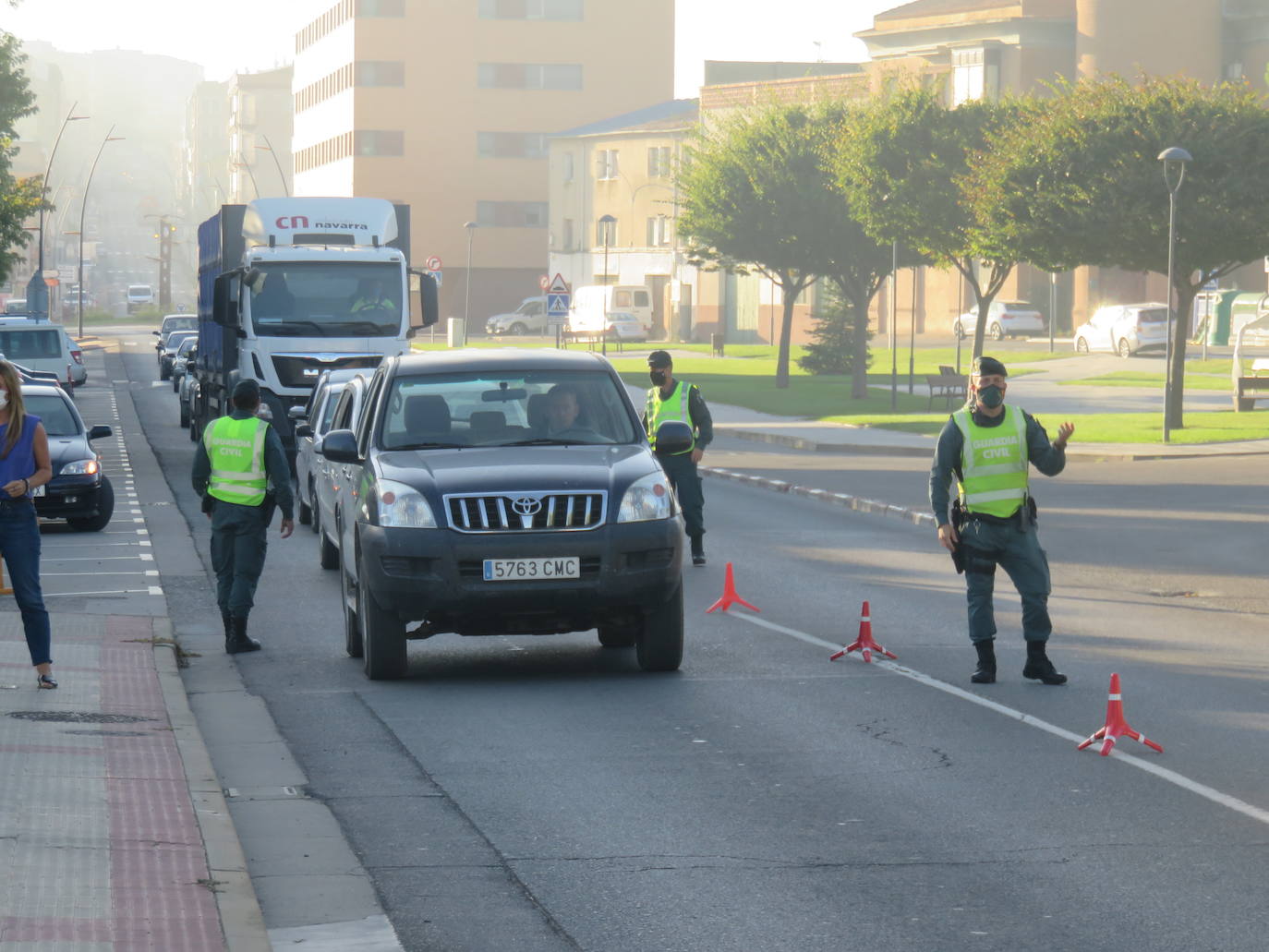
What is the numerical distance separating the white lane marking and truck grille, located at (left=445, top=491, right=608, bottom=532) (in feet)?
6.83

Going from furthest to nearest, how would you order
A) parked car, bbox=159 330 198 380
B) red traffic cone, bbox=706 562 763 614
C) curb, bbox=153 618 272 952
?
parked car, bbox=159 330 198 380 → red traffic cone, bbox=706 562 763 614 → curb, bbox=153 618 272 952

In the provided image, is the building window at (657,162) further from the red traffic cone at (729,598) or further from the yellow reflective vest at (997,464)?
the yellow reflective vest at (997,464)

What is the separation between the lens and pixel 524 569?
426 inches

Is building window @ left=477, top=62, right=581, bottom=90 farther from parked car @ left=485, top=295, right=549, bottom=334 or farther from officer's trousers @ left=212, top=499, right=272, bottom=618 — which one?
officer's trousers @ left=212, top=499, right=272, bottom=618

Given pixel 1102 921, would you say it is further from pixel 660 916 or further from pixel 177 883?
pixel 177 883

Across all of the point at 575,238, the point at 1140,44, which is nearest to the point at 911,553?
the point at 1140,44

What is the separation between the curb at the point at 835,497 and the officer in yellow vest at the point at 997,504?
10.3 m

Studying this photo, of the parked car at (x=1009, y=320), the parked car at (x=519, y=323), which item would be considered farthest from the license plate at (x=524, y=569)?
the parked car at (x=519, y=323)

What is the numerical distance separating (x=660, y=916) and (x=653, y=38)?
378 feet

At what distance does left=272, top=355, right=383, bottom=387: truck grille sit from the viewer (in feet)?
91.6

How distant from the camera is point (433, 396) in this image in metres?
12.1

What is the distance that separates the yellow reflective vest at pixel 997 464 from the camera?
11055 mm

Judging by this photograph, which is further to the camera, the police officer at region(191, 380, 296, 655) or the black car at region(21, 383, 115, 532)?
the black car at region(21, 383, 115, 532)

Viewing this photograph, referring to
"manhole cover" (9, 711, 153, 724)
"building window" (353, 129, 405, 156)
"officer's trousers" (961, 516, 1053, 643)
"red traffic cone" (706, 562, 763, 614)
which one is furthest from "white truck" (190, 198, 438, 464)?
"building window" (353, 129, 405, 156)
